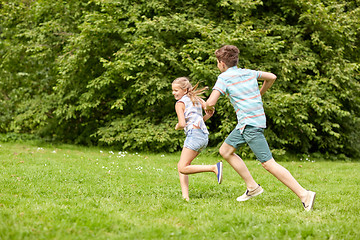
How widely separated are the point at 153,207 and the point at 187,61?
6.71 metres

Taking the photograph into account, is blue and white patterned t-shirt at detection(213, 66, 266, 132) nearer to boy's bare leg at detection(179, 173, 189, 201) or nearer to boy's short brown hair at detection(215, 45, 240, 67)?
boy's short brown hair at detection(215, 45, 240, 67)

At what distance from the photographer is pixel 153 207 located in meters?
4.43

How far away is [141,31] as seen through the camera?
11219mm

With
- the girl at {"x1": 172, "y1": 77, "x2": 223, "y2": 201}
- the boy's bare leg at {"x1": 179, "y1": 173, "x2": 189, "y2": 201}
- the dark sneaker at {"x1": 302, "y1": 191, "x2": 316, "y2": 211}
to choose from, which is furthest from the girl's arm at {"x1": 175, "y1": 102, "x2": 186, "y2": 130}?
the dark sneaker at {"x1": 302, "y1": 191, "x2": 316, "y2": 211}

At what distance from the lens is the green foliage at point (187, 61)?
35.5 ft

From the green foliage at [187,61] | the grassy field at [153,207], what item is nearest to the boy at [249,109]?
the grassy field at [153,207]

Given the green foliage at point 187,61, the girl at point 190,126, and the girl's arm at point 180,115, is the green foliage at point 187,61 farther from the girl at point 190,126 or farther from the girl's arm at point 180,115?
the girl's arm at point 180,115

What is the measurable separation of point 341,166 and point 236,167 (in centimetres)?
573

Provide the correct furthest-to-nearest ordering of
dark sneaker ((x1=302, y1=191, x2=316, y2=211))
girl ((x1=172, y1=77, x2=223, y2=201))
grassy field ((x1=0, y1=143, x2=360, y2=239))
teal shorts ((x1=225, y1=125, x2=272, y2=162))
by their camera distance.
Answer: girl ((x1=172, y1=77, x2=223, y2=201)), teal shorts ((x1=225, y1=125, x2=272, y2=162)), dark sneaker ((x1=302, y1=191, x2=316, y2=211)), grassy field ((x1=0, y1=143, x2=360, y2=239))

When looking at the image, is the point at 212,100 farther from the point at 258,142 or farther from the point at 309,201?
the point at 309,201

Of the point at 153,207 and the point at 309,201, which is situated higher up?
the point at 309,201

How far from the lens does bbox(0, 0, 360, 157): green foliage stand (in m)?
10.8

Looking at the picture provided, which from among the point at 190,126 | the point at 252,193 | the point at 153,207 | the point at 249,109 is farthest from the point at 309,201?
the point at 153,207

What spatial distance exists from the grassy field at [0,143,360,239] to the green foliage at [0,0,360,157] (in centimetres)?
384
